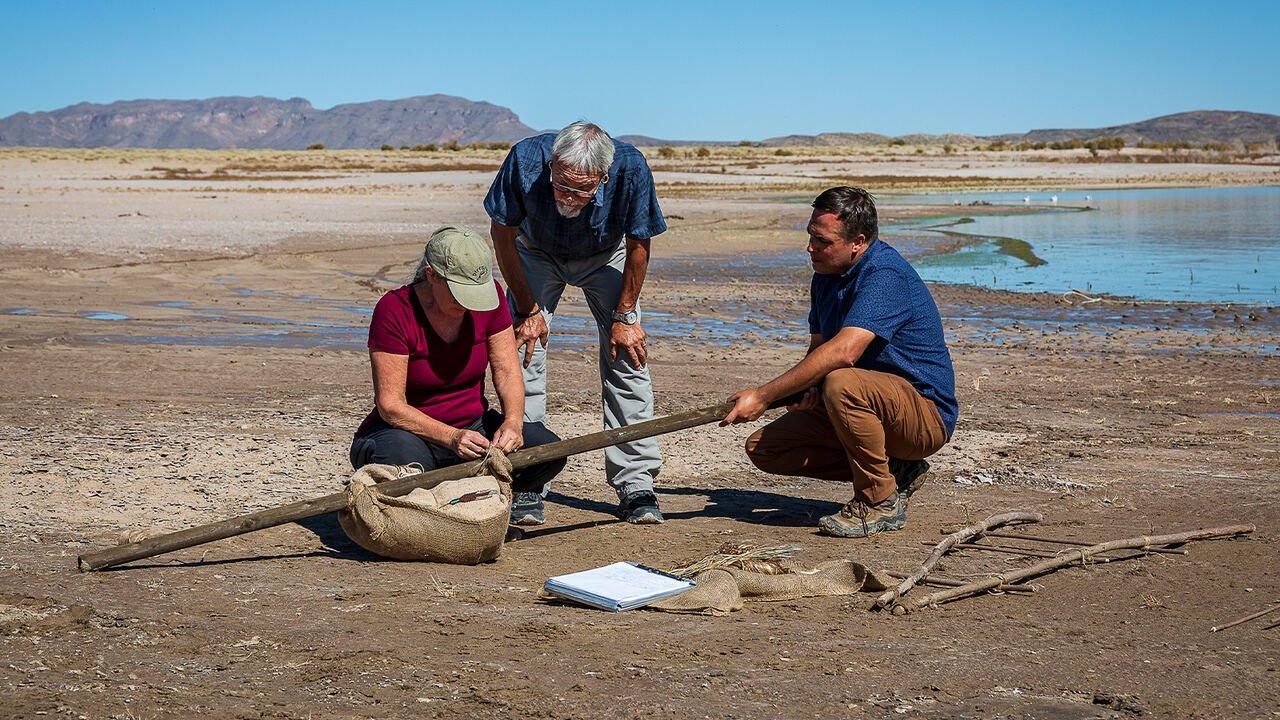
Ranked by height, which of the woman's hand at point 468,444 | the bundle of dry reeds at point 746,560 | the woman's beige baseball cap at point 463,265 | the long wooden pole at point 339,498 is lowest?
the bundle of dry reeds at point 746,560

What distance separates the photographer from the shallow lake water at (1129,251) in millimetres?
15961

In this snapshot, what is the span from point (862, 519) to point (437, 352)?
1932 mm

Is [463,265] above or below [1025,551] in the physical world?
above

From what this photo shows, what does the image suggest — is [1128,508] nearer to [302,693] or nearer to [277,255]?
[302,693]

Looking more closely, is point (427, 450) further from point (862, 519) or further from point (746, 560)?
point (862, 519)

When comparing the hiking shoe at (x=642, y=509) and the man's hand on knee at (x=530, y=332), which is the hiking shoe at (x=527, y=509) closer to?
the hiking shoe at (x=642, y=509)

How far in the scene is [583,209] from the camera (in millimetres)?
5594

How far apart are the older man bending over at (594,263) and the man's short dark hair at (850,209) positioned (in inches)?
27.4

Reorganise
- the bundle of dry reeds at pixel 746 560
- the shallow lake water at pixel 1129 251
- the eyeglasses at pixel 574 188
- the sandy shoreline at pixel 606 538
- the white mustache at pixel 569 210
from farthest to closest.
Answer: the shallow lake water at pixel 1129 251 → the white mustache at pixel 569 210 → the eyeglasses at pixel 574 188 → the bundle of dry reeds at pixel 746 560 → the sandy shoreline at pixel 606 538

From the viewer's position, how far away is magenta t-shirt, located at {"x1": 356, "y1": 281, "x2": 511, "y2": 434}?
5105 millimetres

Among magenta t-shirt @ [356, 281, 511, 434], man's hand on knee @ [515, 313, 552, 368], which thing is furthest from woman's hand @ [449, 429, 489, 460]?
man's hand on knee @ [515, 313, 552, 368]

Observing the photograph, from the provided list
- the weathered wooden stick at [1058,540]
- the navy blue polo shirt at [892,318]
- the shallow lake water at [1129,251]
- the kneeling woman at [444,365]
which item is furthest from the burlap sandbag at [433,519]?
the shallow lake water at [1129,251]

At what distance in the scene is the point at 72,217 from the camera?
75.0 ft

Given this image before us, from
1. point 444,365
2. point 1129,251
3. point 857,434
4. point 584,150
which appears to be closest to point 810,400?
point 857,434
